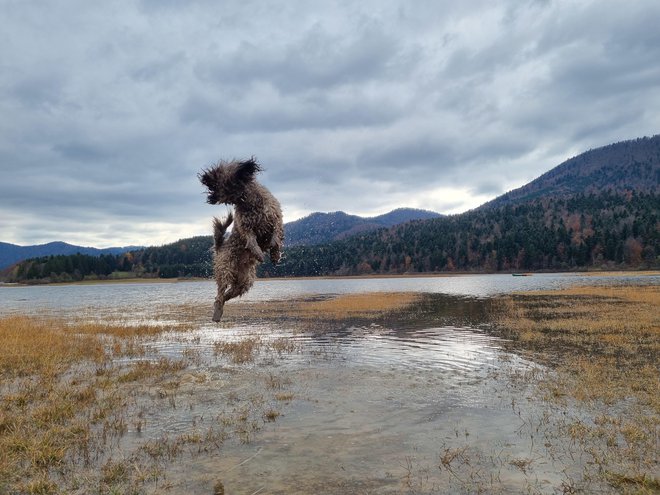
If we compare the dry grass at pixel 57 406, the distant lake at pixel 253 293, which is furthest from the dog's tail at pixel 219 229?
the distant lake at pixel 253 293

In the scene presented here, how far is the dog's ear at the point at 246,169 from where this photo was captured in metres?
6.26

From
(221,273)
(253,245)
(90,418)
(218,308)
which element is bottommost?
(90,418)

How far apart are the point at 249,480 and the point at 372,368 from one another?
9.86m

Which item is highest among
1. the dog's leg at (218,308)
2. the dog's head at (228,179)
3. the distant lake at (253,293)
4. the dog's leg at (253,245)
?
the dog's head at (228,179)

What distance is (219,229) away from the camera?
22.7 ft

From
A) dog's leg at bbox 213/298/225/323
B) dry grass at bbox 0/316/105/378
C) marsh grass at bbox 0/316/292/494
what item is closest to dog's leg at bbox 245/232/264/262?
dog's leg at bbox 213/298/225/323

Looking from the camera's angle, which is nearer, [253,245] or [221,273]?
[253,245]

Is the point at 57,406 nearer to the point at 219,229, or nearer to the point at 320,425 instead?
the point at 320,425

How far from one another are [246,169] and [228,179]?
0.30 meters

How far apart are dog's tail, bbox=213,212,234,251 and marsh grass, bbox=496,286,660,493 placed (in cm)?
712

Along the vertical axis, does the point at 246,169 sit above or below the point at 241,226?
above

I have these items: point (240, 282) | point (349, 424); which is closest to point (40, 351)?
point (349, 424)

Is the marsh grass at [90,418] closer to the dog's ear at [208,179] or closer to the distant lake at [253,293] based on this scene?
the dog's ear at [208,179]

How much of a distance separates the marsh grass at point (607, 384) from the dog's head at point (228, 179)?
7254 mm
